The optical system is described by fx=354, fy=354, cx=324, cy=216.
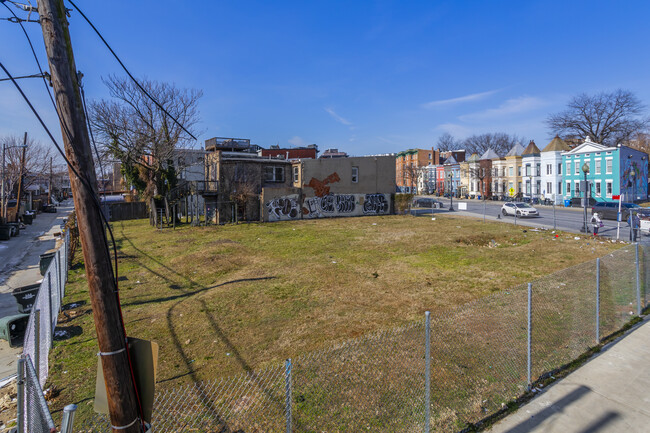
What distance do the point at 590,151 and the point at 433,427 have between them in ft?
172

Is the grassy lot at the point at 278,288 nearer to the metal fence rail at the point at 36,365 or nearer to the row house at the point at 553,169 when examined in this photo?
the metal fence rail at the point at 36,365

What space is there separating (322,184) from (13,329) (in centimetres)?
2682

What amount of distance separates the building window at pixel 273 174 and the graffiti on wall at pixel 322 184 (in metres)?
2.71

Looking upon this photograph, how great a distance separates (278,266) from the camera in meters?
14.0

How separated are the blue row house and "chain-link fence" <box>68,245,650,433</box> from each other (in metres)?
44.1

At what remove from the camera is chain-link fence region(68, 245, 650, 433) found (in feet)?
15.3

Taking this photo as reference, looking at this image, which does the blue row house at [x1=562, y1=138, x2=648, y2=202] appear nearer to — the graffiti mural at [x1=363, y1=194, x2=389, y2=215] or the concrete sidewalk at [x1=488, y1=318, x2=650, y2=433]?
the graffiti mural at [x1=363, y1=194, x2=389, y2=215]

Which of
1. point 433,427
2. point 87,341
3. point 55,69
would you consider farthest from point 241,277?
point 55,69

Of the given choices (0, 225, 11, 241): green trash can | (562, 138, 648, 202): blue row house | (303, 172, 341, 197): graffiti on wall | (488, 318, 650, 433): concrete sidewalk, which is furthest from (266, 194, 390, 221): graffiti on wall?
(562, 138, 648, 202): blue row house

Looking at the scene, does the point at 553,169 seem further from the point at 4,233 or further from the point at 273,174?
the point at 4,233

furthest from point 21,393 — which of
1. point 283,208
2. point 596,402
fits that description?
point 283,208

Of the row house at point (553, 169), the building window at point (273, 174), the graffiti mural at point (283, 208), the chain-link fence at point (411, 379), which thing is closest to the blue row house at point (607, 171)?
the row house at point (553, 169)

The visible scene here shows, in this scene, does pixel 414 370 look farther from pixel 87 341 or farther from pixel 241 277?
pixel 241 277

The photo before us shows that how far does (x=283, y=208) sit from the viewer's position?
30.3 m
